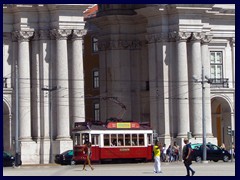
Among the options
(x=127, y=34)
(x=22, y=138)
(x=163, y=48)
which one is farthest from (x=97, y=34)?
(x=22, y=138)

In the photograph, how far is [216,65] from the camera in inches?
3349

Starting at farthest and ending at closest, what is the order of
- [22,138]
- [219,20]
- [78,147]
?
1. [219,20]
2. [22,138]
3. [78,147]

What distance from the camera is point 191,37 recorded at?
8000cm

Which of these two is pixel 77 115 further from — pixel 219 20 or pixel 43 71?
pixel 219 20

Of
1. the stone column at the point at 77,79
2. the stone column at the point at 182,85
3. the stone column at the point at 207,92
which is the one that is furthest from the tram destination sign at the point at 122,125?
the stone column at the point at 207,92

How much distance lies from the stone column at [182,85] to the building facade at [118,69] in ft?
0.25

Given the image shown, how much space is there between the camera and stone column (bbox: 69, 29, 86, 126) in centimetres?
7725

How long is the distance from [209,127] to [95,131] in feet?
44.7

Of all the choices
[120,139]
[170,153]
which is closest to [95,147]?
[120,139]

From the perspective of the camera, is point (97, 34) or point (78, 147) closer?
point (78, 147)

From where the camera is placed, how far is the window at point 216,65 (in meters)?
84.9

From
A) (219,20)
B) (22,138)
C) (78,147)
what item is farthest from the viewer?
(219,20)

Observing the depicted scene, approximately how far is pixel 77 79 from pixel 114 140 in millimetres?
7590

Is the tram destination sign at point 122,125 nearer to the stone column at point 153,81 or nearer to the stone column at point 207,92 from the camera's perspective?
the stone column at point 153,81
